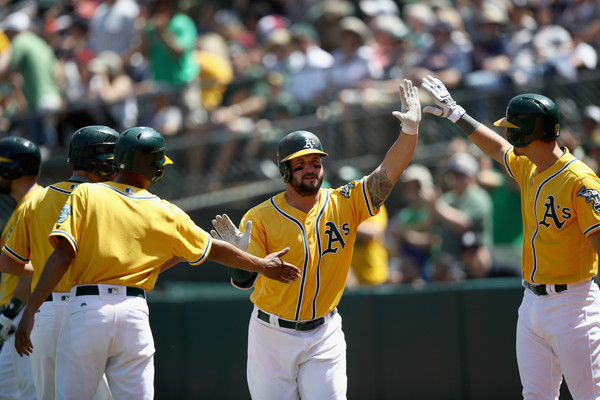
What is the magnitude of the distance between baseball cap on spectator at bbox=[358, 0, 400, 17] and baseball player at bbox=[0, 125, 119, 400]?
25.9 ft

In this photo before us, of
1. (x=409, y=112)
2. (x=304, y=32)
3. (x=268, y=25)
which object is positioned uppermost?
(x=268, y=25)

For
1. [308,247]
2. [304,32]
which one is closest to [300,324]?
[308,247]

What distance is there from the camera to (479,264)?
28.8ft

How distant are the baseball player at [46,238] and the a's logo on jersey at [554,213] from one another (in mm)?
2846

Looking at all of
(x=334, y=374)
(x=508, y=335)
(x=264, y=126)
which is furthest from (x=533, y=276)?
(x=264, y=126)

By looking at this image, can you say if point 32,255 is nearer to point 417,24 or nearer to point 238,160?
point 238,160

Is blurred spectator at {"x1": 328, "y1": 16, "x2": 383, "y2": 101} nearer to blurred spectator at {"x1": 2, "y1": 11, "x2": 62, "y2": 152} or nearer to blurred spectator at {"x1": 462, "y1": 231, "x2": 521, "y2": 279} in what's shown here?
blurred spectator at {"x1": 462, "y1": 231, "x2": 521, "y2": 279}

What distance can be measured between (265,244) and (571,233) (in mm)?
1941

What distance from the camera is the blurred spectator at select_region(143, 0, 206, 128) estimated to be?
11.5 metres

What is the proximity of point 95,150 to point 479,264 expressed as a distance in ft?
14.1

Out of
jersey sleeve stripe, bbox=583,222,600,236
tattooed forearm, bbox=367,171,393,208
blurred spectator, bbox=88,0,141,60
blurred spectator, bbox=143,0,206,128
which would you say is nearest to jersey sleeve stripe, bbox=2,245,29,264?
tattooed forearm, bbox=367,171,393,208

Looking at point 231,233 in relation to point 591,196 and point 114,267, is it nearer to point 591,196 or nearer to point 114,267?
point 114,267

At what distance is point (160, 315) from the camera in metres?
9.30

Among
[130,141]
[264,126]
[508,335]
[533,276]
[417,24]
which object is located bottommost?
[508,335]
